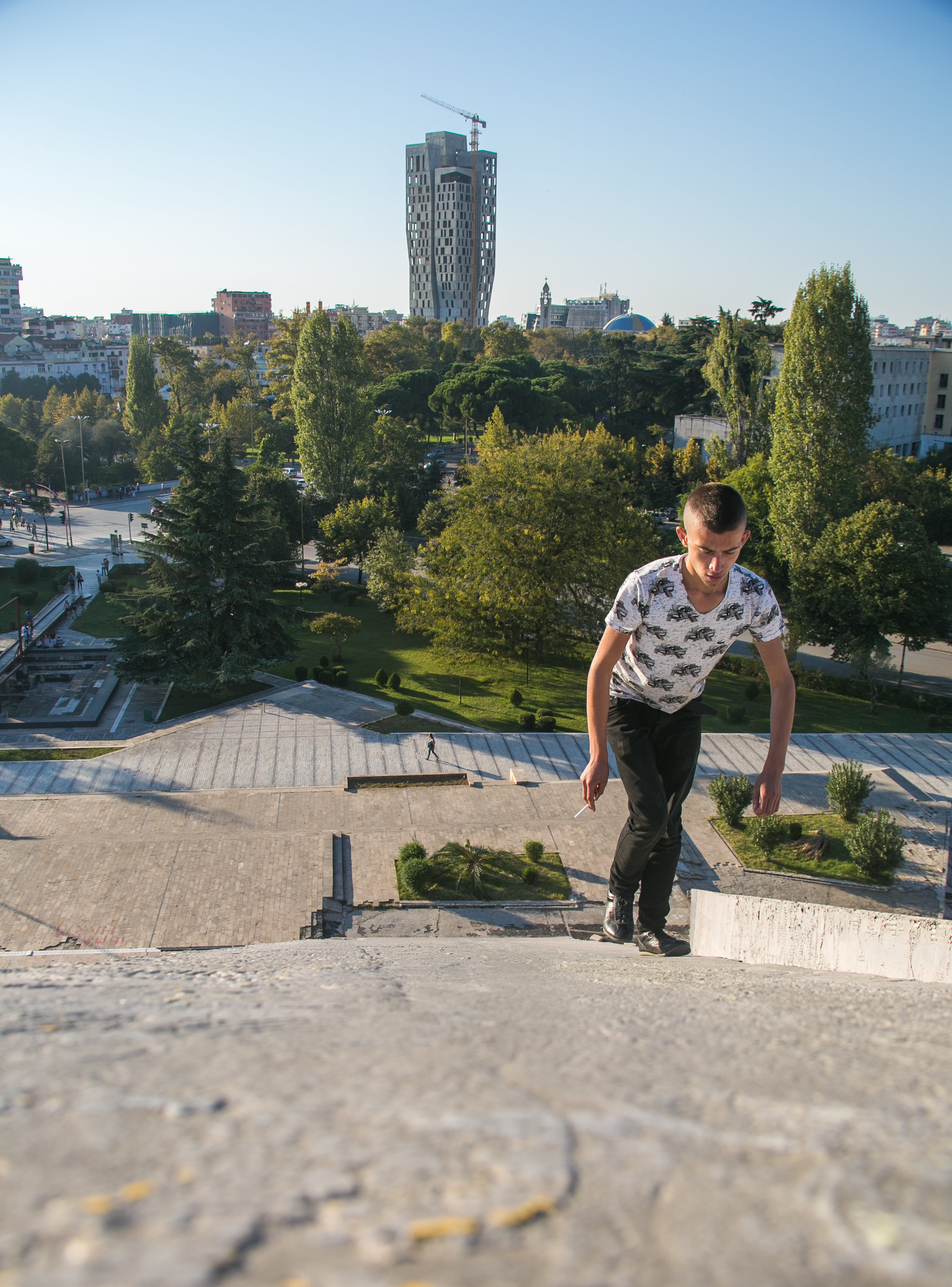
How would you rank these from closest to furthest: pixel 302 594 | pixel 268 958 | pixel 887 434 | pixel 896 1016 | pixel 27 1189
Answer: pixel 27 1189, pixel 896 1016, pixel 268 958, pixel 302 594, pixel 887 434

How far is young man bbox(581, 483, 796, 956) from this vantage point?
4391 mm

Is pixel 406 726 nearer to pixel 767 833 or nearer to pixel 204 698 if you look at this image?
pixel 204 698

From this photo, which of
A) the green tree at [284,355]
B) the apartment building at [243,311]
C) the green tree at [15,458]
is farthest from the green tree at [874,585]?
the apartment building at [243,311]

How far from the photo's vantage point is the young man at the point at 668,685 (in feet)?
14.4

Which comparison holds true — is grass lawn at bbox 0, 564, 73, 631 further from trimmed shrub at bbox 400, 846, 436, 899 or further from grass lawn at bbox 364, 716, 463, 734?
trimmed shrub at bbox 400, 846, 436, 899

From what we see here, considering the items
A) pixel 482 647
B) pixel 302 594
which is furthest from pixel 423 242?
pixel 482 647

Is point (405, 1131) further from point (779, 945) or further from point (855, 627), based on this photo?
point (855, 627)

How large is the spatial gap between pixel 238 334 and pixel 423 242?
52.5 metres

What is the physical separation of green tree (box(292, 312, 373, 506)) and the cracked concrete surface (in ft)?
134

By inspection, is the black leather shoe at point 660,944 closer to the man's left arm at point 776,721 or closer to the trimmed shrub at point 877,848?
the man's left arm at point 776,721

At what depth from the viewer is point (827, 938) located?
4.02m

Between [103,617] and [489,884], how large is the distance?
81.1 feet

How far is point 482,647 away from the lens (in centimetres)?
2466

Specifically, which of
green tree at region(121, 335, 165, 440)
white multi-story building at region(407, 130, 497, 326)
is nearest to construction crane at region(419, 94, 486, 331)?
white multi-story building at region(407, 130, 497, 326)
